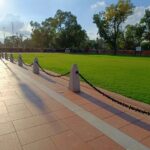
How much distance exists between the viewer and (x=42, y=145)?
3.34 m

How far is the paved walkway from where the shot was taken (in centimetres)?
338

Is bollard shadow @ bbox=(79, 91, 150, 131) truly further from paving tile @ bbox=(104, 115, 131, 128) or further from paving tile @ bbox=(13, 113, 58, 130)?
paving tile @ bbox=(13, 113, 58, 130)

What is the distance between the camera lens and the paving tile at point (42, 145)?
325cm

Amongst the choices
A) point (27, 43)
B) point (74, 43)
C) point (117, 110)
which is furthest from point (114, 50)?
point (27, 43)

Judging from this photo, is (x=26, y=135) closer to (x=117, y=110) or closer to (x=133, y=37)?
(x=117, y=110)

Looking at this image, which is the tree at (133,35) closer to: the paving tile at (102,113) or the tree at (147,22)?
the tree at (147,22)

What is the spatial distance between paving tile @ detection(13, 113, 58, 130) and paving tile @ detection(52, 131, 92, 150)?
71 cm

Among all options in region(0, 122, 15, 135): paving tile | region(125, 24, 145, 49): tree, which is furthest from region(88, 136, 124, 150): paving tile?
region(125, 24, 145, 49): tree

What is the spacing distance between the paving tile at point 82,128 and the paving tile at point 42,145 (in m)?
0.56

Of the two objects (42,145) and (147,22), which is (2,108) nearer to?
(42,145)

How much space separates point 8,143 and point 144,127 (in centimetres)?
253

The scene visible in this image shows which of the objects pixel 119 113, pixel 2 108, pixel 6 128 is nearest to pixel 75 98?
pixel 119 113

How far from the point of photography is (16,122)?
4254 mm

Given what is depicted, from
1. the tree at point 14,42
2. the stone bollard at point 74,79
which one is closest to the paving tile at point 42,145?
the stone bollard at point 74,79
